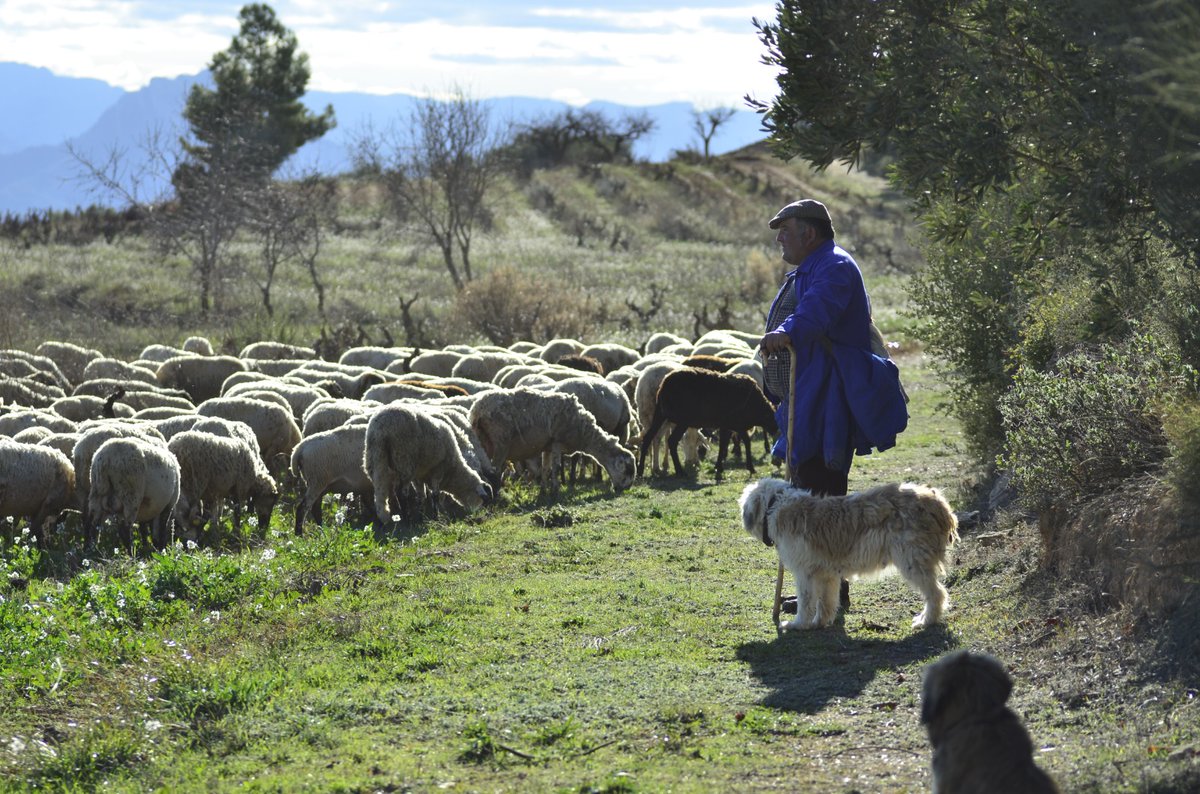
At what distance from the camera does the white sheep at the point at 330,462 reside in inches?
515

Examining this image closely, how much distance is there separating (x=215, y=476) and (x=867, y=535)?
25.8 feet

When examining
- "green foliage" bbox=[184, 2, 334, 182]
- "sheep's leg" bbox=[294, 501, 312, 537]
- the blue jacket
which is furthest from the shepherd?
"green foliage" bbox=[184, 2, 334, 182]

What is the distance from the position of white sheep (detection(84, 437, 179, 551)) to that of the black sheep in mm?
6096

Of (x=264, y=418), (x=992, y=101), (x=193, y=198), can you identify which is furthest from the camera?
(x=193, y=198)

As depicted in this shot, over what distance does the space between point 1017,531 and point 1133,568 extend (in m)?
2.66

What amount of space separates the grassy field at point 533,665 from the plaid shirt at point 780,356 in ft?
5.06

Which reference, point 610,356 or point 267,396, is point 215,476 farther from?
point 610,356

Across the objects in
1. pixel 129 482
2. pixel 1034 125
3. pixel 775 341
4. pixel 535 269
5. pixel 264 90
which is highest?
pixel 264 90

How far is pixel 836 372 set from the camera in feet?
25.0

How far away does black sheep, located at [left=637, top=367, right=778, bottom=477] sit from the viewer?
15.4m

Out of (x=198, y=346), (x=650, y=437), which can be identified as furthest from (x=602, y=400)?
(x=198, y=346)

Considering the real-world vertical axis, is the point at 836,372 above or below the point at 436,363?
above

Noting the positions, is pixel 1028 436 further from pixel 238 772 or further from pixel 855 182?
pixel 855 182

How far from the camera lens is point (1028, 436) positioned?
8.41 metres
